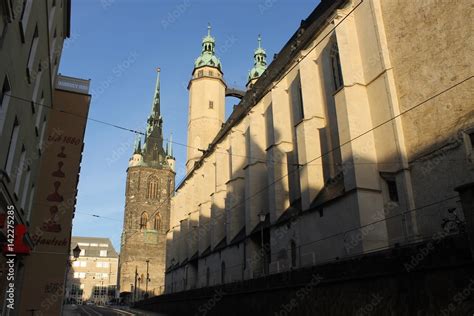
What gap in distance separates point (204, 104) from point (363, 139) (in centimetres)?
3525

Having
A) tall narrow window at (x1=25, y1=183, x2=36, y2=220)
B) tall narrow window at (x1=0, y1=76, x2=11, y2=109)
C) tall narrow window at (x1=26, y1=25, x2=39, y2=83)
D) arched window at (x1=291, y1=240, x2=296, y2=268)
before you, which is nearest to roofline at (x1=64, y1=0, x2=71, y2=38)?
tall narrow window at (x1=26, y1=25, x2=39, y2=83)

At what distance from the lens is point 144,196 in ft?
250

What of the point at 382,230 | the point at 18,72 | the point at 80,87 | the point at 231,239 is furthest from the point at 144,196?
the point at 18,72

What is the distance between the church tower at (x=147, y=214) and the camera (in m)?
70.2

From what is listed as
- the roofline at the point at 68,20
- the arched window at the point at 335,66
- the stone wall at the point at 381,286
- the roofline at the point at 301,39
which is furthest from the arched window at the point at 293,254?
the roofline at the point at 68,20

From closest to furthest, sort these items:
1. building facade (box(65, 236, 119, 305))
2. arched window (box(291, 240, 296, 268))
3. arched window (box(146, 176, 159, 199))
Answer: arched window (box(291, 240, 296, 268))
arched window (box(146, 176, 159, 199))
building facade (box(65, 236, 119, 305))

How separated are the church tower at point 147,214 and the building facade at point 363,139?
145 feet

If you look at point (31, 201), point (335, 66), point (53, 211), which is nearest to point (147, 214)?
point (335, 66)

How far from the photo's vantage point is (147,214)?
7531 centimetres

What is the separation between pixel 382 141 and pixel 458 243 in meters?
8.43

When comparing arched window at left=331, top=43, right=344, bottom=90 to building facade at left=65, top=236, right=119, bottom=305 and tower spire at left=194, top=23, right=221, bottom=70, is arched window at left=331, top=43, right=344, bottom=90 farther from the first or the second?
building facade at left=65, top=236, right=119, bottom=305

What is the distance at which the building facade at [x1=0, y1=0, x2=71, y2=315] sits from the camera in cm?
848

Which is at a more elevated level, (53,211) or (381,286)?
(53,211)

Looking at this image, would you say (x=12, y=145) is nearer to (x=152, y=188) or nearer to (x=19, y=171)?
(x=19, y=171)
